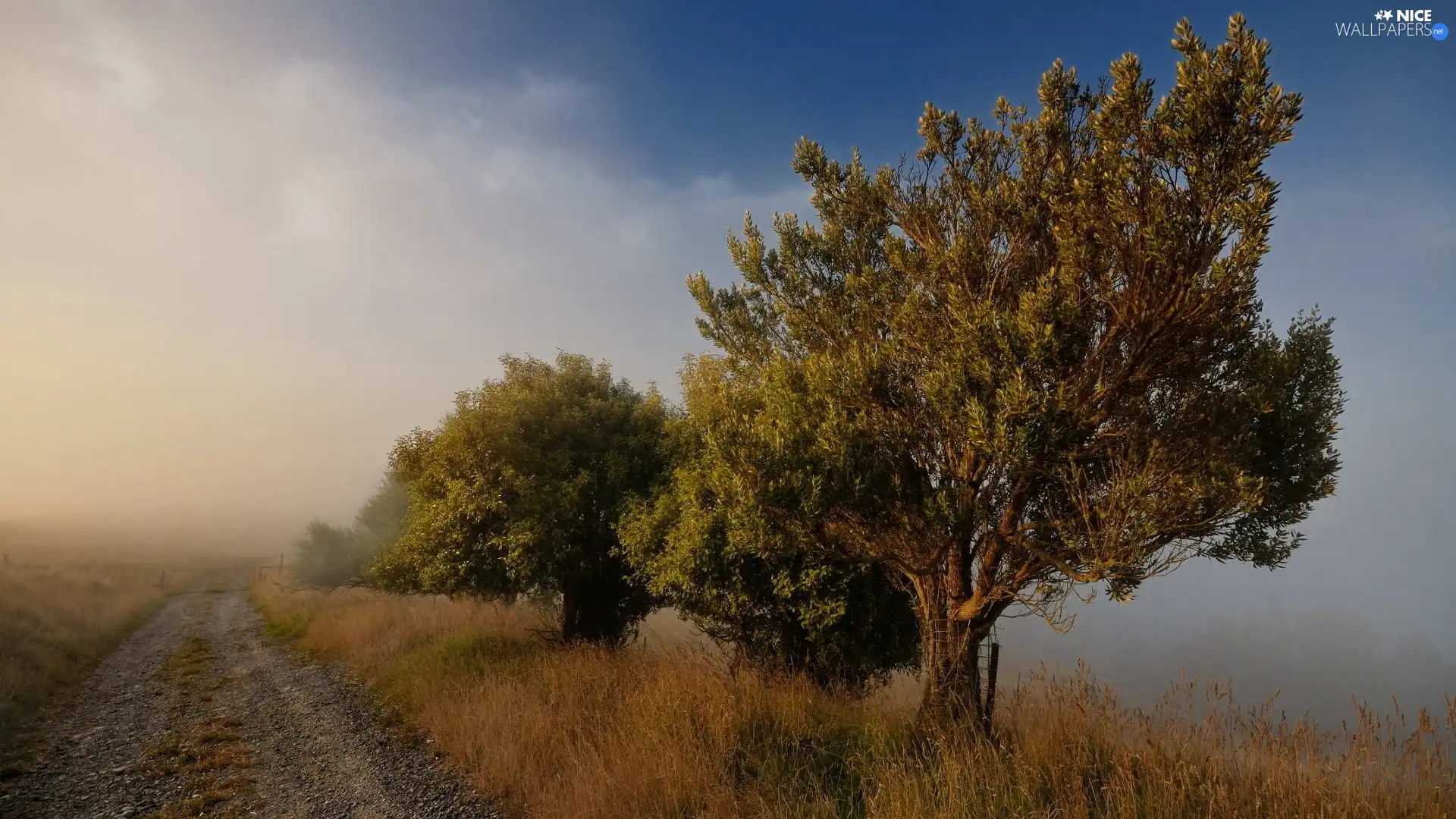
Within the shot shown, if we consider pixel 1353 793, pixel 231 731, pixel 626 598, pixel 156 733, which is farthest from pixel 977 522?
pixel 156 733

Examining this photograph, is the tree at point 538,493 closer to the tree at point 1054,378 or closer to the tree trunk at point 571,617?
the tree trunk at point 571,617

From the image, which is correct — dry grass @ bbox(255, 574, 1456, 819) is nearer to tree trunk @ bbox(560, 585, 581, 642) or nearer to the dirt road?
the dirt road

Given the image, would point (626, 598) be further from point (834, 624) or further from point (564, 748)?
point (564, 748)

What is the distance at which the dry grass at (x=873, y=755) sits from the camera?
6.06 m

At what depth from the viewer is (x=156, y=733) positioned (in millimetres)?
13055

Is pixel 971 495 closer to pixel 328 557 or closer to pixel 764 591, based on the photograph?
pixel 764 591

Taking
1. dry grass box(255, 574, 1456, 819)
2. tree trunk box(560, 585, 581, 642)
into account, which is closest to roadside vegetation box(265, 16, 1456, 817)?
dry grass box(255, 574, 1456, 819)

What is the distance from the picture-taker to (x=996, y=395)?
845 cm

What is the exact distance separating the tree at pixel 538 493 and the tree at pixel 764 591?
2.23m

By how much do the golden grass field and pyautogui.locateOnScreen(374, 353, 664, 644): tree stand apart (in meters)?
8.32

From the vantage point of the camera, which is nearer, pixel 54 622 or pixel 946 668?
pixel 946 668

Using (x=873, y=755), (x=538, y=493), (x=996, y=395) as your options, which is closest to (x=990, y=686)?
(x=873, y=755)

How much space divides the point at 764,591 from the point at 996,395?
7.63m

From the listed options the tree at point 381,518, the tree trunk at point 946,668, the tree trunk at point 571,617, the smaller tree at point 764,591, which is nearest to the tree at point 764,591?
the smaller tree at point 764,591
